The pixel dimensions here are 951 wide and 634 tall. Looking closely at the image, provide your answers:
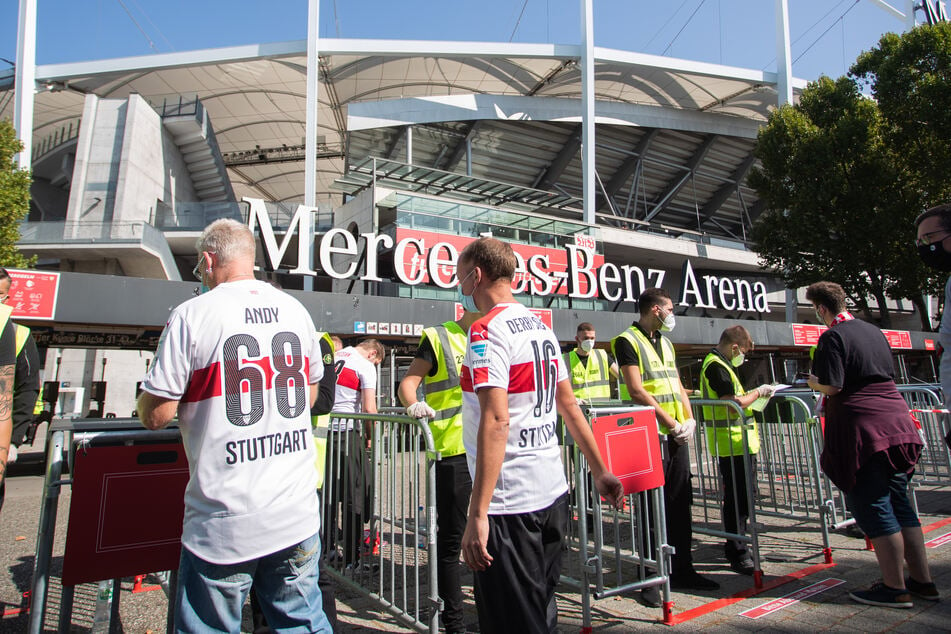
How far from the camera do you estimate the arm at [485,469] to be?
6.31ft

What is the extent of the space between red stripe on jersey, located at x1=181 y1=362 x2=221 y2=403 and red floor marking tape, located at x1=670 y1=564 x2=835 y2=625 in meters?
3.05

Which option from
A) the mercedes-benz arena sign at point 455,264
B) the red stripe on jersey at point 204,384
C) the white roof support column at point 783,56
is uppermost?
the white roof support column at point 783,56

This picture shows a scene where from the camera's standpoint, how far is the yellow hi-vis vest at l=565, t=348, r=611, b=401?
7.16 m

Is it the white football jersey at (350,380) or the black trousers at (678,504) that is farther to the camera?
the white football jersey at (350,380)

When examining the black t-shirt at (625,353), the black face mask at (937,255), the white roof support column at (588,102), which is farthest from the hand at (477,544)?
the white roof support column at (588,102)

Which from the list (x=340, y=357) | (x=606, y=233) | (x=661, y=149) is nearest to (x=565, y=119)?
→ (x=606, y=233)

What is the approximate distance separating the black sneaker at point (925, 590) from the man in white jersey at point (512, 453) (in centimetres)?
272

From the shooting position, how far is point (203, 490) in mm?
1825

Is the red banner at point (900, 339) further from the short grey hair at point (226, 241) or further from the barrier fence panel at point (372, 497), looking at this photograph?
the short grey hair at point (226, 241)

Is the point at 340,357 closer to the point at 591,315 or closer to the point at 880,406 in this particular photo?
the point at 880,406

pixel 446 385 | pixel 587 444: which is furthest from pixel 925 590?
pixel 446 385

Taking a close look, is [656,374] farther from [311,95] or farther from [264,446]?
[311,95]

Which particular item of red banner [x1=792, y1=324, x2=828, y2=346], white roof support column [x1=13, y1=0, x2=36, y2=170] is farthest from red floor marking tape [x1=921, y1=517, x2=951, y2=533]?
white roof support column [x1=13, y1=0, x2=36, y2=170]

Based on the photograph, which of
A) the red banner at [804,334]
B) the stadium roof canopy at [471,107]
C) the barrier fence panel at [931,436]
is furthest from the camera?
the stadium roof canopy at [471,107]
